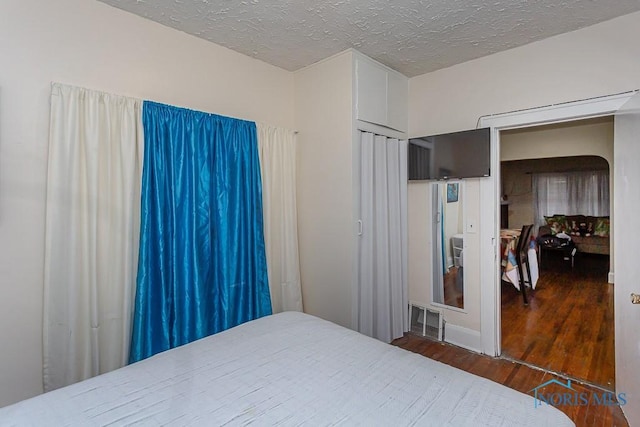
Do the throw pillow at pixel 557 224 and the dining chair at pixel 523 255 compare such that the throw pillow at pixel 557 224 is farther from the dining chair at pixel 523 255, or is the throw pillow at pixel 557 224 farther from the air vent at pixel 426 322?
the air vent at pixel 426 322

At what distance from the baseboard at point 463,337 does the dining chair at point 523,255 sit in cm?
178

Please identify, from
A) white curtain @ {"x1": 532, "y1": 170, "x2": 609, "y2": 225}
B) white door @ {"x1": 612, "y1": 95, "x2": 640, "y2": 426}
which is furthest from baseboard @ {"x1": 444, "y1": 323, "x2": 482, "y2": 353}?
white curtain @ {"x1": 532, "y1": 170, "x2": 609, "y2": 225}

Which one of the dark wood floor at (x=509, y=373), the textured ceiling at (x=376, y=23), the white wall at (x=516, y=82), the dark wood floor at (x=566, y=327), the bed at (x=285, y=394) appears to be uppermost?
the textured ceiling at (x=376, y=23)

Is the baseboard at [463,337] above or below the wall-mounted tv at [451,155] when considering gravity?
below

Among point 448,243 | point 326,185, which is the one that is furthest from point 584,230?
point 326,185

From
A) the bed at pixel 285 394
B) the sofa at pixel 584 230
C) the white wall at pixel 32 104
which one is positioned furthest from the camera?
the sofa at pixel 584 230

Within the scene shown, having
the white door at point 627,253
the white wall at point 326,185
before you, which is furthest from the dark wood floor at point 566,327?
the white wall at point 326,185

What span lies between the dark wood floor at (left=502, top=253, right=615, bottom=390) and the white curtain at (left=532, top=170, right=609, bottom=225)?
2.09 meters

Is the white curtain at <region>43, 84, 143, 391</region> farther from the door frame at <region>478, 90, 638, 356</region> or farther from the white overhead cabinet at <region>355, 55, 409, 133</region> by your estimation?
the door frame at <region>478, 90, 638, 356</region>

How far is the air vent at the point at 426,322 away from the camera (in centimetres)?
308

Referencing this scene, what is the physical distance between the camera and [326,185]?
2.80 m

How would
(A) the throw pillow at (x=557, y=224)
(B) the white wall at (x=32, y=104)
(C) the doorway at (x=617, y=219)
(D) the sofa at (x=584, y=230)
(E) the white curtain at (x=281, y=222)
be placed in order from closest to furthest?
1. (B) the white wall at (x=32, y=104)
2. (C) the doorway at (x=617, y=219)
3. (E) the white curtain at (x=281, y=222)
4. (D) the sofa at (x=584, y=230)
5. (A) the throw pillow at (x=557, y=224)

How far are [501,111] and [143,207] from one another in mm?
2829

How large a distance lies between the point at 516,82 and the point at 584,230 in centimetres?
623
